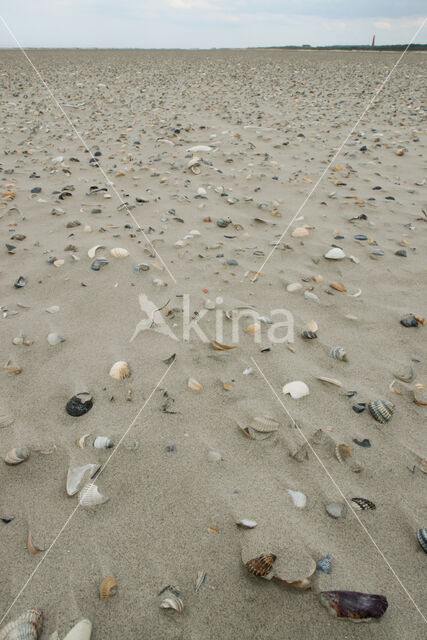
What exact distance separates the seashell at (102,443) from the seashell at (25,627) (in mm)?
617

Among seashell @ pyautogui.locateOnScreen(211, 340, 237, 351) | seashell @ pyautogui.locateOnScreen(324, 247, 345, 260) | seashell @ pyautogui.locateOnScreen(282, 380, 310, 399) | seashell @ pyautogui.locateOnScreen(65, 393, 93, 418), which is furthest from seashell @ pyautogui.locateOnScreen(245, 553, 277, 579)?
seashell @ pyautogui.locateOnScreen(324, 247, 345, 260)

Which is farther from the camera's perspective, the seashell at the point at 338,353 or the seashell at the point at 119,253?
the seashell at the point at 119,253

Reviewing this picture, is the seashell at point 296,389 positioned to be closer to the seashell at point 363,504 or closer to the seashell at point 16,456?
the seashell at point 363,504

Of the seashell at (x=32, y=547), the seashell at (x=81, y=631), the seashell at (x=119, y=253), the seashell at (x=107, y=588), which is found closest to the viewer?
the seashell at (x=81, y=631)

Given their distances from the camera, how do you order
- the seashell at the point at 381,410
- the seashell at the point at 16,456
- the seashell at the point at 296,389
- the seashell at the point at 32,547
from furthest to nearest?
the seashell at the point at 296,389
the seashell at the point at 381,410
the seashell at the point at 16,456
the seashell at the point at 32,547

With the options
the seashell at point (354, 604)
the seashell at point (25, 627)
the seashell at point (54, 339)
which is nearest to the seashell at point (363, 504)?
the seashell at point (354, 604)

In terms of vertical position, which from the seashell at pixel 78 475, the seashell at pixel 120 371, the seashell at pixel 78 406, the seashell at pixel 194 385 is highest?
the seashell at pixel 120 371

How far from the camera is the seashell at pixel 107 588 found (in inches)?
Answer: 50.7

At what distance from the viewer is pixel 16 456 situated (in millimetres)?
1667

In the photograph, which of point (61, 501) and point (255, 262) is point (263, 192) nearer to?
point (255, 262)

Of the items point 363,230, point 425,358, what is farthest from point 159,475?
point 363,230

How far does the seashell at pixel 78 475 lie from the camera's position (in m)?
1.56

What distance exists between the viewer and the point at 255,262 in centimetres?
316

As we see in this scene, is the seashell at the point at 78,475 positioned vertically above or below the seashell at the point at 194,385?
below
